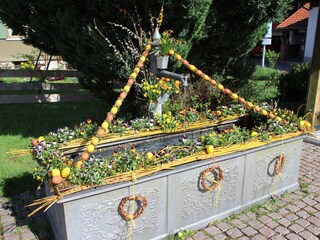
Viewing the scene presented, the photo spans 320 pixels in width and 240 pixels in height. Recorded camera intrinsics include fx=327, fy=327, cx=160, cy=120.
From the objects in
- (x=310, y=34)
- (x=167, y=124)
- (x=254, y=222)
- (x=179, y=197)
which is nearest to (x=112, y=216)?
(x=179, y=197)

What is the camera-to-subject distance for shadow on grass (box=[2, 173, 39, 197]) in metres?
3.84

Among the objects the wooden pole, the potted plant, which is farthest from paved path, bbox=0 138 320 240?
the wooden pole

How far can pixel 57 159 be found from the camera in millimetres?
2684

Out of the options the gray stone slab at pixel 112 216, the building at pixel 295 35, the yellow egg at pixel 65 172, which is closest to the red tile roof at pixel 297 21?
the building at pixel 295 35

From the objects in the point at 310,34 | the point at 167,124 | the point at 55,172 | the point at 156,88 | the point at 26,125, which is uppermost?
the point at 310,34

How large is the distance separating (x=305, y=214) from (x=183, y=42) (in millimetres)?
2703

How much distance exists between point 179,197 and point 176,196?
1.5 inches

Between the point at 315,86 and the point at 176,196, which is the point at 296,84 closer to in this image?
the point at 315,86

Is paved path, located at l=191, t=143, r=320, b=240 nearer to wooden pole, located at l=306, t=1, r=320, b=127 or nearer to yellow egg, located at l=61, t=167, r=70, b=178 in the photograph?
yellow egg, located at l=61, t=167, r=70, b=178

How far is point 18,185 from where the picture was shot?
13.0 ft

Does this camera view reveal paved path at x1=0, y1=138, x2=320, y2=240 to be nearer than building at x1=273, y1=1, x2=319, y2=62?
Yes

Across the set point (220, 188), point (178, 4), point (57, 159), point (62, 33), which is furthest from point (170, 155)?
point (62, 33)

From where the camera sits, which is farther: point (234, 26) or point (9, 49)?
point (9, 49)

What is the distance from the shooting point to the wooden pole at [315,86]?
215 inches
